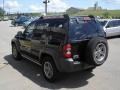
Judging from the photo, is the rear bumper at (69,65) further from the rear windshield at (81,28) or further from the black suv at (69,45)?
the rear windshield at (81,28)

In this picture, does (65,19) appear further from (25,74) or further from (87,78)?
(25,74)

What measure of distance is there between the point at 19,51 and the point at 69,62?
3677mm

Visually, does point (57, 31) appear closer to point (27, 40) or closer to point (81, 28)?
point (81, 28)

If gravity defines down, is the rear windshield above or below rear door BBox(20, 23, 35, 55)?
above

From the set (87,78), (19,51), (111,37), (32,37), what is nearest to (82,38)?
(87,78)

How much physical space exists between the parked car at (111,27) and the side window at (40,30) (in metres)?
9.58

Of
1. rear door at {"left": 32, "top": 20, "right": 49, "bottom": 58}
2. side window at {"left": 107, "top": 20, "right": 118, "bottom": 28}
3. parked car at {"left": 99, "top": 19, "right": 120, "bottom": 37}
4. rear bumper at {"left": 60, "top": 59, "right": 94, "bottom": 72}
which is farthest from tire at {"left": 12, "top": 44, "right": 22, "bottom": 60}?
side window at {"left": 107, "top": 20, "right": 118, "bottom": 28}

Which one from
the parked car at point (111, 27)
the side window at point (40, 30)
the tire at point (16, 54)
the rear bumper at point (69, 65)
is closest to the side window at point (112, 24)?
the parked car at point (111, 27)

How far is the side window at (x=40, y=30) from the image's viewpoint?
6.94 m

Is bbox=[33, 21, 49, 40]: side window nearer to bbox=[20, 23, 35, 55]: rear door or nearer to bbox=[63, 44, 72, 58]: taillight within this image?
bbox=[20, 23, 35, 55]: rear door

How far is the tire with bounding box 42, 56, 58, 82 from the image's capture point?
6.36 metres

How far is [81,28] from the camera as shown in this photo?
20.5 ft

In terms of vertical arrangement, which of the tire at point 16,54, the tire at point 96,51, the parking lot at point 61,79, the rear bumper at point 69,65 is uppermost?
the tire at point 96,51

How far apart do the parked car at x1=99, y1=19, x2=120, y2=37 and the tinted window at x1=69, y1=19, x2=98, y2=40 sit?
986cm
